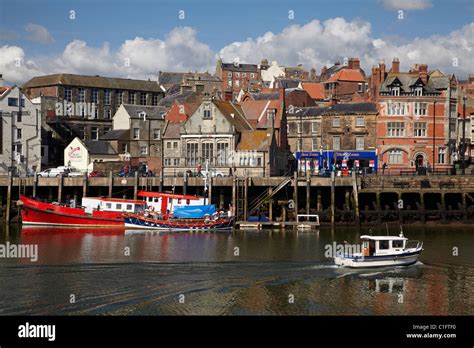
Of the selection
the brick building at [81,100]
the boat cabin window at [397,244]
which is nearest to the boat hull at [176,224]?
the boat cabin window at [397,244]

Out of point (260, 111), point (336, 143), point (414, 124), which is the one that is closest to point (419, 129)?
point (414, 124)

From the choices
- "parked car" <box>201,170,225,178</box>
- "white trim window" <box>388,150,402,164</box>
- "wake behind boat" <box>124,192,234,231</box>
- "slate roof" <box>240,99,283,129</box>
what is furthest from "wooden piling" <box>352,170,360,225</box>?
"white trim window" <box>388,150,402,164</box>

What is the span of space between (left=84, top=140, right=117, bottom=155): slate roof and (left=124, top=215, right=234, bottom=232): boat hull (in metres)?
25.2

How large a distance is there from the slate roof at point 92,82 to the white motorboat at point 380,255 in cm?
6797

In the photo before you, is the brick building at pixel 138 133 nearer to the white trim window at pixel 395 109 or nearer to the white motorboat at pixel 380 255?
the white trim window at pixel 395 109

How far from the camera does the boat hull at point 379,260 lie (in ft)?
150

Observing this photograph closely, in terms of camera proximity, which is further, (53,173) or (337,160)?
(337,160)

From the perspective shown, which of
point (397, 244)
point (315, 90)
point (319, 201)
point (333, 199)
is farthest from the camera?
point (315, 90)

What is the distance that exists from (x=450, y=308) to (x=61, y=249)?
87.1ft

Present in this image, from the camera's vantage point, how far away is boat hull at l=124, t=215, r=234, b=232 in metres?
63.8

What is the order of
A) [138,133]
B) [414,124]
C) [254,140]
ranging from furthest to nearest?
[138,133] → [414,124] → [254,140]

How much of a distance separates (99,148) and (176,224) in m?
28.4

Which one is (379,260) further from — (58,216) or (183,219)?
(58,216)

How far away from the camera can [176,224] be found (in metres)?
64.1
